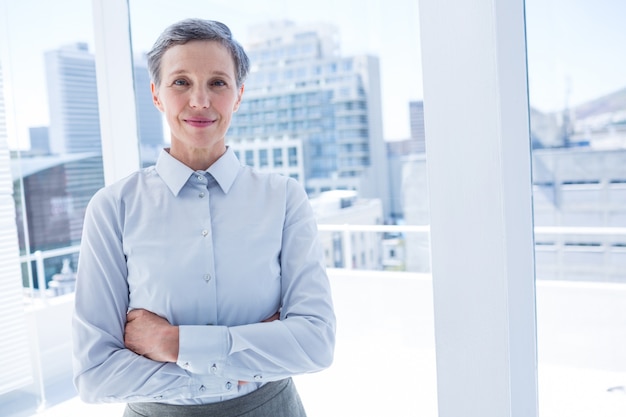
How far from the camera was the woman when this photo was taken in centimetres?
117

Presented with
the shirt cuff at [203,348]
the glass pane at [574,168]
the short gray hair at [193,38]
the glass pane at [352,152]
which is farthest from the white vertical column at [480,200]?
the glass pane at [352,152]

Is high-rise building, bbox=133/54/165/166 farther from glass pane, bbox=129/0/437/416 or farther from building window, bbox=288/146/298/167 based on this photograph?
building window, bbox=288/146/298/167

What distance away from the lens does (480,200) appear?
4.38ft

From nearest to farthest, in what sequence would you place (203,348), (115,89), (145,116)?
1. (203,348)
2. (115,89)
3. (145,116)

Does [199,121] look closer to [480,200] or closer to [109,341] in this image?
[109,341]

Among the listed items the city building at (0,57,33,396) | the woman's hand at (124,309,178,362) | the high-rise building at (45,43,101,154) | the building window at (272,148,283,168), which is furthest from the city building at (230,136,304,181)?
the woman's hand at (124,309,178,362)

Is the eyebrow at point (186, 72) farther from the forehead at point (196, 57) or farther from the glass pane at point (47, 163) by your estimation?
the glass pane at point (47, 163)

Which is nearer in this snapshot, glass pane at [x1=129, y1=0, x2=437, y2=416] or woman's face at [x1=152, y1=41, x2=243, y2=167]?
woman's face at [x1=152, y1=41, x2=243, y2=167]

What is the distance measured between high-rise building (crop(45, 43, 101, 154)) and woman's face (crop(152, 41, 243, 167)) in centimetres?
171

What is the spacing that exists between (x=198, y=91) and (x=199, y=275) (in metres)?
0.40

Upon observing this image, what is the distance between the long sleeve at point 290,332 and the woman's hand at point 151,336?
0.09ft

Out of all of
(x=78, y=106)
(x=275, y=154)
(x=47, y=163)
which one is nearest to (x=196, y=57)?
(x=78, y=106)

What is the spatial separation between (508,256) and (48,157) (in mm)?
2549

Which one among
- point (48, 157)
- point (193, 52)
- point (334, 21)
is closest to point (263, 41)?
point (334, 21)
